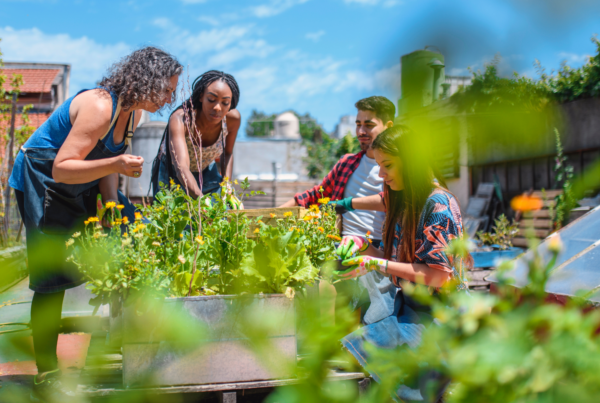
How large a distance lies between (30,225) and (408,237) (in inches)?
59.0

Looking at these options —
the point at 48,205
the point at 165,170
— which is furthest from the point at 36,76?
the point at 48,205

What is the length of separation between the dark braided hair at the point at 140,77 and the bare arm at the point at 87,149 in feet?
0.24

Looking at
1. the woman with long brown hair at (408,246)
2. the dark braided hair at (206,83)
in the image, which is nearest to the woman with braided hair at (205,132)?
the dark braided hair at (206,83)

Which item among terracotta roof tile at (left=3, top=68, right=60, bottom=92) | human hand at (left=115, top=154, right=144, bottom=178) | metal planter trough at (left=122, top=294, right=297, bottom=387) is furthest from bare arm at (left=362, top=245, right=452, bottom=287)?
terracotta roof tile at (left=3, top=68, right=60, bottom=92)

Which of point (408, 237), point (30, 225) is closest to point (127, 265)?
point (30, 225)

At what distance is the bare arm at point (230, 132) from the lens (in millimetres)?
2682

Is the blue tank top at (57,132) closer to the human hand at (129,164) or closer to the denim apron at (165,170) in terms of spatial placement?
the human hand at (129,164)

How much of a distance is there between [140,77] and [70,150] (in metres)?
0.40

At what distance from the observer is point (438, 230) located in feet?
5.48

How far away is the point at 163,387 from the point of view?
1155mm

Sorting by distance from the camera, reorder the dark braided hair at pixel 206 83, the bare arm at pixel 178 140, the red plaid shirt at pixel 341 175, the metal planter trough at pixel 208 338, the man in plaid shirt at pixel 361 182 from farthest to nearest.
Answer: the red plaid shirt at pixel 341 175, the man in plaid shirt at pixel 361 182, the dark braided hair at pixel 206 83, the bare arm at pixel 178 140, the metal planter trough at pixel 208 338

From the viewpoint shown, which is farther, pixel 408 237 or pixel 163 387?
pixel 408 237

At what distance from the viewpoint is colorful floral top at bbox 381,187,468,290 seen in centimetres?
164

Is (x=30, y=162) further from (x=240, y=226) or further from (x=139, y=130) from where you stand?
(x=139, y=130)
